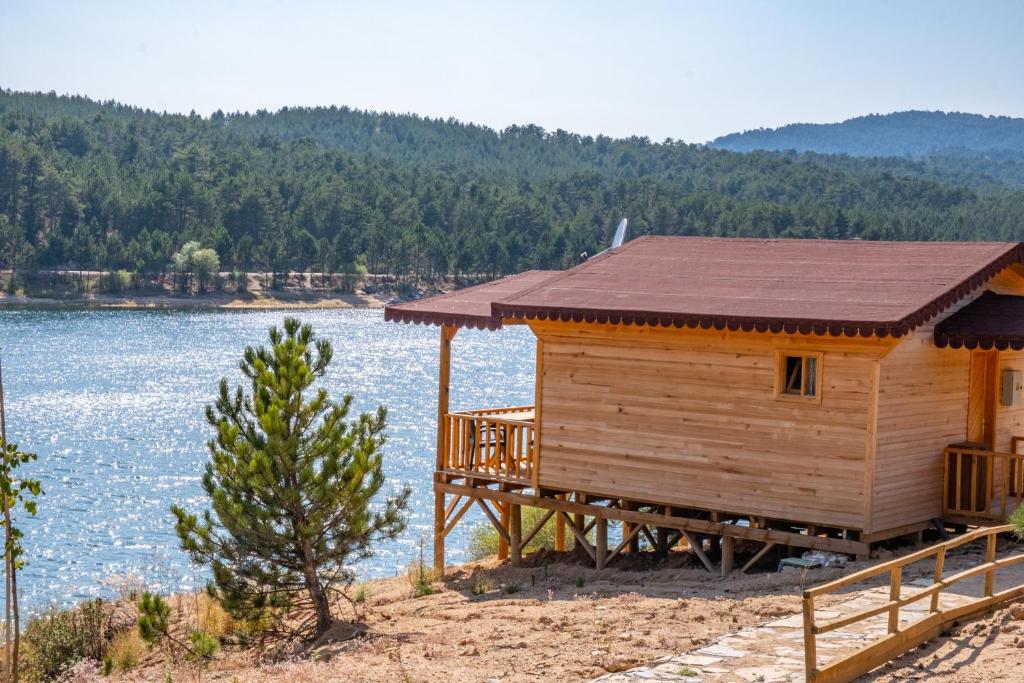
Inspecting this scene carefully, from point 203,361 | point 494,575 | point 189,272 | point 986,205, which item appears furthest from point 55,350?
point 986,205

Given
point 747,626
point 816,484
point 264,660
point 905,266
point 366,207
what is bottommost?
point 264,660

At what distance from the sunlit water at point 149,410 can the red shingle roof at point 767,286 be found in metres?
8.51

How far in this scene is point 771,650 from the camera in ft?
34.7

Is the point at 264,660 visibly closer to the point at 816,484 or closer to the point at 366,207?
the point at 816,484

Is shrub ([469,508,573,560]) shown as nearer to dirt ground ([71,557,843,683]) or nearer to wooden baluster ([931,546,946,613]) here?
dirt ground ([71,557,843,683])

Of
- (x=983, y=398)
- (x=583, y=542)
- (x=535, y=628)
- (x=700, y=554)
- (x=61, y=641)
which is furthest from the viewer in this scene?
(x=583, y=542)

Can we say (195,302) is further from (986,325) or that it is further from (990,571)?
(990,571)

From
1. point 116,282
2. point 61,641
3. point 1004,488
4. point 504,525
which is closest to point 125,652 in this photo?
point 61,641

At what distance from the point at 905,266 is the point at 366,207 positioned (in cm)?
12863

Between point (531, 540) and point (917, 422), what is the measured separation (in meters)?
8.27

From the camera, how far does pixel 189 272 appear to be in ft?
379

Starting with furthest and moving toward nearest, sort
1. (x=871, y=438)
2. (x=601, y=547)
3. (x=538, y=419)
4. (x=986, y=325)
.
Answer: (x=601, y=547)
(x=538, y=419)
(x=986, y=325)
(x=871, y=438)

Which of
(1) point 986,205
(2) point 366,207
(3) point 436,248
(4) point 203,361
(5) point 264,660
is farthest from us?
(1) point 986,205

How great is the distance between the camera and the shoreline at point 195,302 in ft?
347
